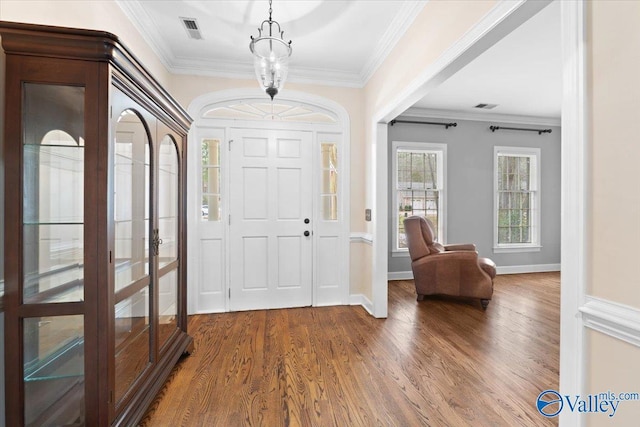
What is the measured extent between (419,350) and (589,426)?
1525 mm

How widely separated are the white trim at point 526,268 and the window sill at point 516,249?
28cm

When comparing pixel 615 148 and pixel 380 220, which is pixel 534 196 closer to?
pixel 380 220

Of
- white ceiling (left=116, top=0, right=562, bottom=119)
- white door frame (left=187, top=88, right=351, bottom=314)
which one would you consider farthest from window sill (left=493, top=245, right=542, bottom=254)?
white door frame (left=187, top=88, right=351, bottom=314)

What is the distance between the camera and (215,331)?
115 inches

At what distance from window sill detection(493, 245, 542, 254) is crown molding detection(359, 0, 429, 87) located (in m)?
3.98

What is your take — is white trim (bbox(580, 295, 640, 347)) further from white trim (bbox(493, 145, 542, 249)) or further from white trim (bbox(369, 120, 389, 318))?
white trim (bbox(493, 145, 542, 249))

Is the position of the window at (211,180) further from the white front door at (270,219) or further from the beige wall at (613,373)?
the beige wall at (613,373)

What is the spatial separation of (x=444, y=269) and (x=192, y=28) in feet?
12.7

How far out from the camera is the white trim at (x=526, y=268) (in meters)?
5.42

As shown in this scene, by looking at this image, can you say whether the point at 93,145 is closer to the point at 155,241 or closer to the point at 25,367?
the point at 155,241

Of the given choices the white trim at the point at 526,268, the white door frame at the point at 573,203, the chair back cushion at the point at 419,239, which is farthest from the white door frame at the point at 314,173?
the white trim at the point at 526,268

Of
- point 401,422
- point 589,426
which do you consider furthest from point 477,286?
point 589,426

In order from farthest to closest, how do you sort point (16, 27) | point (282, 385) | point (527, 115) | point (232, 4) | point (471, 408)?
1. point (527, 115)
2. point (232, 4)
3. point (282, 385)
4. point (471, 408)
5. point (16, 27)

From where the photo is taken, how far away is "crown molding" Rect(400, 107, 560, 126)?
16.5 feet
